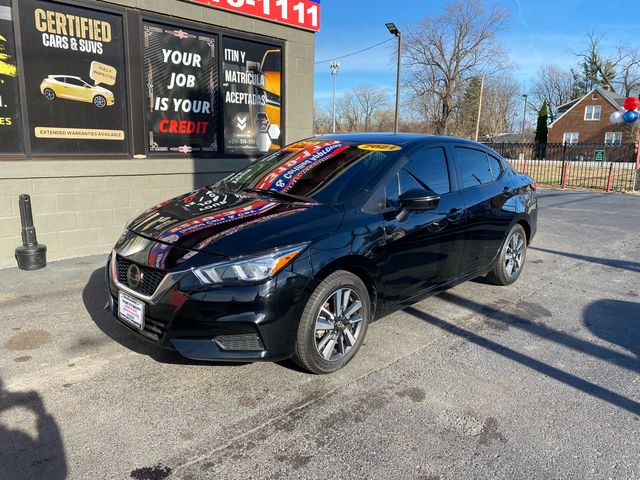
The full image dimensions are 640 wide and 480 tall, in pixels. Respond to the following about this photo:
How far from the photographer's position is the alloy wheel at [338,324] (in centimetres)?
331

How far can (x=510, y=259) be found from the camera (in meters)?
5.50

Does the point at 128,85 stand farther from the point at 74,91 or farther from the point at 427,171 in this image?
the point at 427,171

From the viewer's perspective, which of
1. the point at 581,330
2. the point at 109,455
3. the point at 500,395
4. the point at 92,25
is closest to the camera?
the point at 109,455

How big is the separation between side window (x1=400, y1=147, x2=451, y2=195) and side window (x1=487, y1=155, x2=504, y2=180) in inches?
40.5

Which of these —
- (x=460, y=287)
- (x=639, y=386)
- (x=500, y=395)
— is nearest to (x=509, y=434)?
(x=500, y=395)

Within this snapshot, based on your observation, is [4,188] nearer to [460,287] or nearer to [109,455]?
[109,455]

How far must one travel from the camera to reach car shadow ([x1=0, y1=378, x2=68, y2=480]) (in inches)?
94.7

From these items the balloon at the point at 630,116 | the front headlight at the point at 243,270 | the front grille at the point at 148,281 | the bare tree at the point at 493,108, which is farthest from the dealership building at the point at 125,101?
the bare tree at the point at 493,108

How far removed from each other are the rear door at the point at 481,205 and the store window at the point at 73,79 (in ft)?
15.9

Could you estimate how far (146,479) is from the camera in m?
2.38

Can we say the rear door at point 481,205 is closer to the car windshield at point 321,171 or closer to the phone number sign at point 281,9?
the car windshield at point 321,171

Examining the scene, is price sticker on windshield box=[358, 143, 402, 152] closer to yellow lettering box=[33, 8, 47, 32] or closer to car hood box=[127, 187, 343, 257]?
car hood box=[127, 187, 343, 257]

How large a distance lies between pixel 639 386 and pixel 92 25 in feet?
23.7

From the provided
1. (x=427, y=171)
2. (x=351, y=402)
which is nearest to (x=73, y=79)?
(x=427, y=171)
